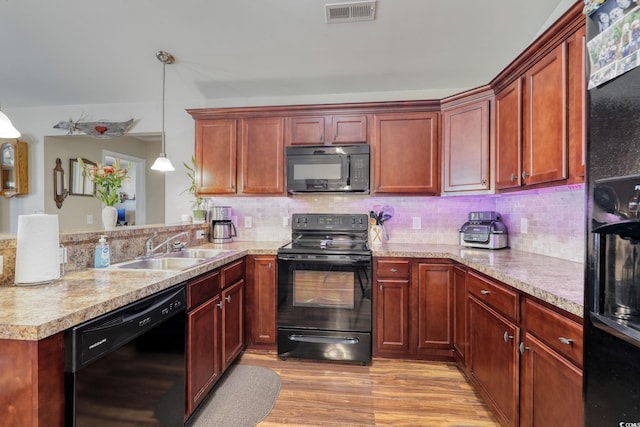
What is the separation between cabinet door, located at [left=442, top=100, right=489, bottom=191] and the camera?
238 cm

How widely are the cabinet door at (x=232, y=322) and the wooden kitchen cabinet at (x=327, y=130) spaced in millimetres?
1465

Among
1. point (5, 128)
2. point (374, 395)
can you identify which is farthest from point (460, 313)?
point (5, 128)

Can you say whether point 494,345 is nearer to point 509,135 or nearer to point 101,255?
point 509,135

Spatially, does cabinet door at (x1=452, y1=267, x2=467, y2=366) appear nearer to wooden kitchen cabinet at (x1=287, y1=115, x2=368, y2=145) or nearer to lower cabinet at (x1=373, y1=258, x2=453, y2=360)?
lower cabinet at (x1=373, y1=258, x2=453, y2=360)

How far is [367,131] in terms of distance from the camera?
276 cm

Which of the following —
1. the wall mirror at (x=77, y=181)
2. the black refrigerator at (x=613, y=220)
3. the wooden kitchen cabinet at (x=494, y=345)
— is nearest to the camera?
the black refrigerator at (x=613, y=220)

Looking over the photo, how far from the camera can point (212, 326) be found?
194 cm

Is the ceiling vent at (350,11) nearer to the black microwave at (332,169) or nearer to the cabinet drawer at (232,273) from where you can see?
the black microwave at (332,169)

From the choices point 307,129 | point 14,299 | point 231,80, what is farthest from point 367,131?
point 14,299

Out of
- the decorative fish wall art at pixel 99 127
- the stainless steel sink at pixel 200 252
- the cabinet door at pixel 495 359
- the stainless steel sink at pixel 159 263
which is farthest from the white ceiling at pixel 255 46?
the cabinet door at pixel 495 359

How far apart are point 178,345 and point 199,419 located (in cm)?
62

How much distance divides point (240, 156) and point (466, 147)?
6.94 ft

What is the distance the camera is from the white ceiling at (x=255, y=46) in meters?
2.22

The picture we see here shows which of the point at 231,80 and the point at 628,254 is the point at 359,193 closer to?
the point at 231,80
